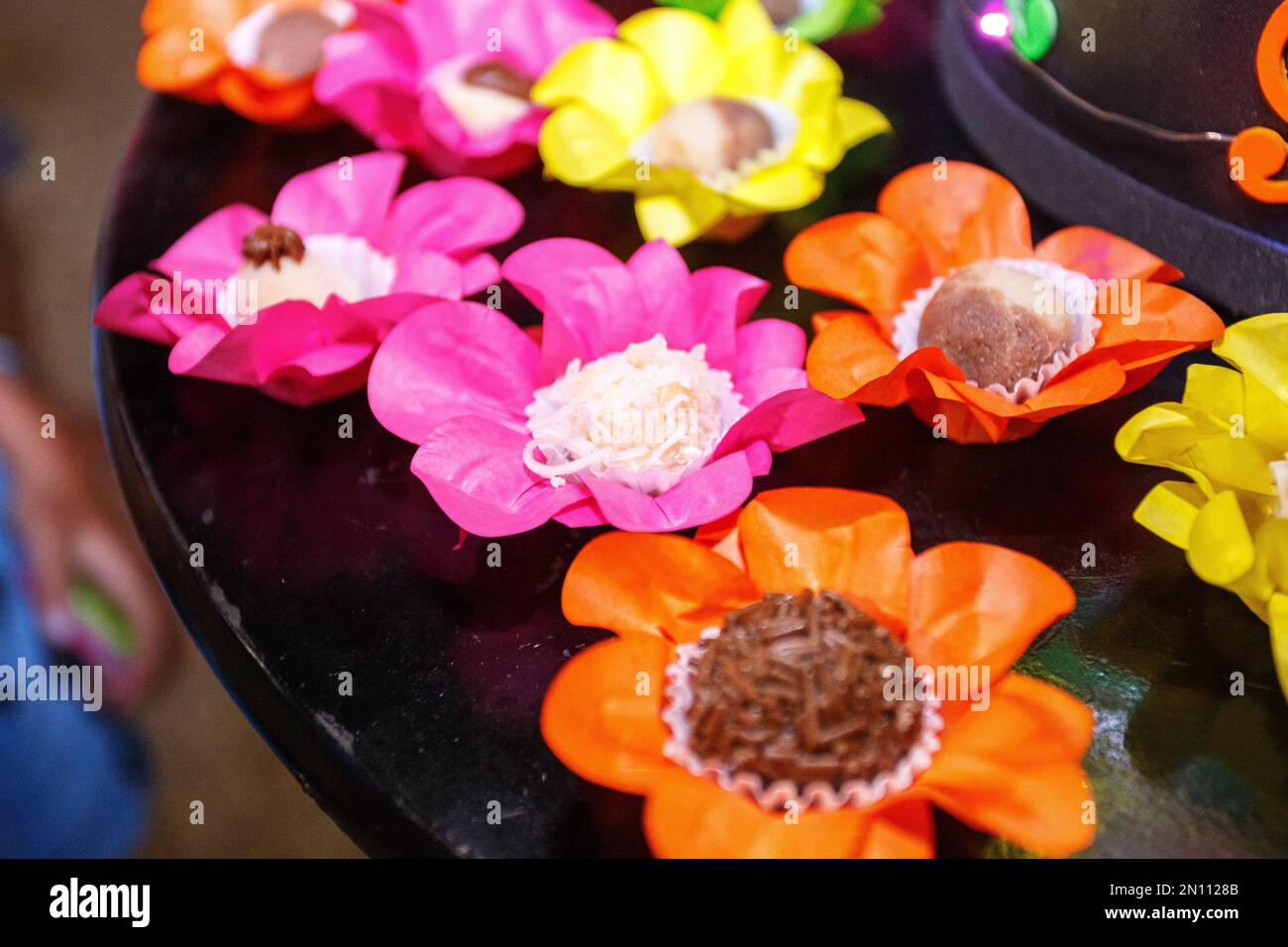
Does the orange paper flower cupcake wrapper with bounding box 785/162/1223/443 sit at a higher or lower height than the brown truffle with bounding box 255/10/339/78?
lower

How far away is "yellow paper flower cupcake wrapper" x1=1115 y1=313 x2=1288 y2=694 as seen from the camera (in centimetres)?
76

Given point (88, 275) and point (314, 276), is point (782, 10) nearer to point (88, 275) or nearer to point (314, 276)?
point (314, 276)

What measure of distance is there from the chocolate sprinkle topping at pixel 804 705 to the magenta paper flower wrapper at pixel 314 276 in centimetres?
43

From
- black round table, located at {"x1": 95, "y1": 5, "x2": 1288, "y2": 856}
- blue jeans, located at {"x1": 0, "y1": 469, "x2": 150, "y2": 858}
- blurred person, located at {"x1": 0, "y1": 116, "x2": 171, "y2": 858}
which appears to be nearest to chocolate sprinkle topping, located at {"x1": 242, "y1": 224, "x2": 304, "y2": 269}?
black round table, located at {"x1": 95, "y1": 5, "x2": 1288, "y2": 856}

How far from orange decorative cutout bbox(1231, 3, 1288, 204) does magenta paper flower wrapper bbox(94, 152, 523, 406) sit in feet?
1.98

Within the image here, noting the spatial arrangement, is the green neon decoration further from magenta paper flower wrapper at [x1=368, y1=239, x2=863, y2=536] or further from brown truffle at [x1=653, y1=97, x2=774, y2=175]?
magenta paper flower wrapper at [x1=368, y1=239, x2=863, y2=536]

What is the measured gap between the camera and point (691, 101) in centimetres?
119

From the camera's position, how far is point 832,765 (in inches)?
27.8

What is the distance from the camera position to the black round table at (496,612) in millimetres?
766

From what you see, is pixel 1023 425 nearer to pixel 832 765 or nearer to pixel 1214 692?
pixel 1214 692

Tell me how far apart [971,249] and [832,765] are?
0.52 meters

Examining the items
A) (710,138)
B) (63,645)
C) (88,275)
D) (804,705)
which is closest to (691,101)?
(710,138)

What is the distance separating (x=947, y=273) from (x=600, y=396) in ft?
1.10
